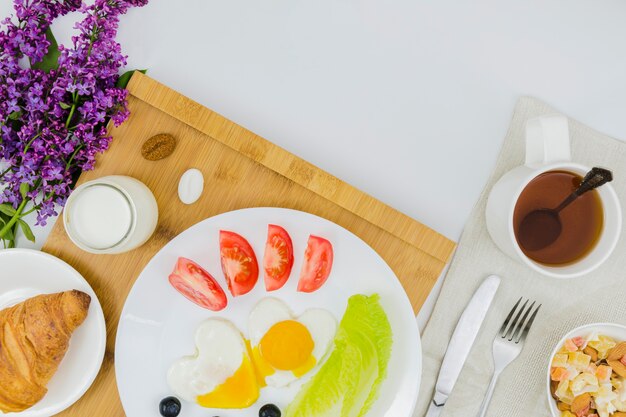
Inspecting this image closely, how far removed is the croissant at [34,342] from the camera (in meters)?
1.17

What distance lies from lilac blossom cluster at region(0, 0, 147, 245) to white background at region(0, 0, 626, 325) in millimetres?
141

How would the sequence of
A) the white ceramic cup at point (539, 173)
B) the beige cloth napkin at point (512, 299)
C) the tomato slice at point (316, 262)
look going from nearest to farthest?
the white ceramic cup at point (539, 173)
the tomato slice at point (316, 262)
the beige cloth napkin at point (512, 299)

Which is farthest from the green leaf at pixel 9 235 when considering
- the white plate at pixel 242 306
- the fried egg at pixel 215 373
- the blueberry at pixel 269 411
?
the blueberry at pixel 269 411

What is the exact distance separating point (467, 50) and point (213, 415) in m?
1.01

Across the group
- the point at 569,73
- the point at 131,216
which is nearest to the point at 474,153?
the point at 569,73

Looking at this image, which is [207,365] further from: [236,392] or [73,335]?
[73,335]

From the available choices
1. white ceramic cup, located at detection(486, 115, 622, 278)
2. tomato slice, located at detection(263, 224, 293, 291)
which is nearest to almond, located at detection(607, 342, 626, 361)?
white ceramic cup, located at detection(486, 115, 622, 278)

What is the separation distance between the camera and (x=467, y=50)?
4.40ft

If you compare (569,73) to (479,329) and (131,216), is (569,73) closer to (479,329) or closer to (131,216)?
(479,329)

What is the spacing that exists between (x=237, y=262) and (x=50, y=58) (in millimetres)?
626

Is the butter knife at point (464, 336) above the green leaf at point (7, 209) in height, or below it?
above

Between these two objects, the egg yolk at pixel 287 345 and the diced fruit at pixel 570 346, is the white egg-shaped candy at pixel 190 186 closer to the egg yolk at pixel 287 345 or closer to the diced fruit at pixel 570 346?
the egg yolk at pixel 287 345

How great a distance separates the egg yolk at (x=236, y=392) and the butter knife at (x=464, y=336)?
0.41 meters

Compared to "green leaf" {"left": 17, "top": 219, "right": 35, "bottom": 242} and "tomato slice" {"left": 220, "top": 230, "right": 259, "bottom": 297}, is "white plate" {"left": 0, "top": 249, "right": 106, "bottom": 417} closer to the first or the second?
"green leaf" {"left": 17, "top": 219, "right": 35, "bottom": 242}
